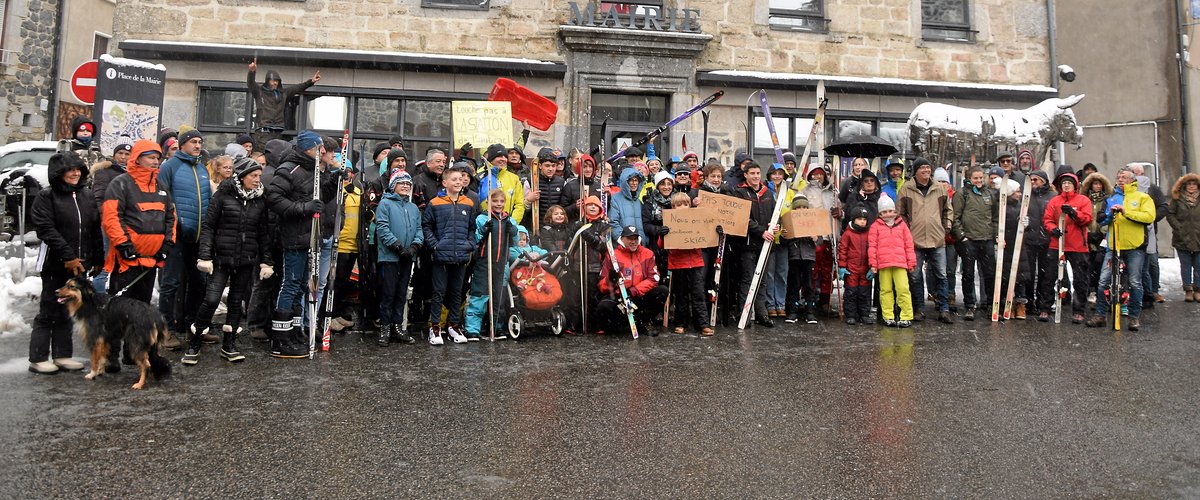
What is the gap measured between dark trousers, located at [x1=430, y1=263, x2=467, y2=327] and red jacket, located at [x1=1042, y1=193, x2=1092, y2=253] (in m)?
6.89

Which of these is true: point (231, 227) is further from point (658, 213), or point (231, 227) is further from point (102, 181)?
point (658, 213)

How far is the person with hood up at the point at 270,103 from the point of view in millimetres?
11883

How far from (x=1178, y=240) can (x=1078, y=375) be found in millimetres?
6055

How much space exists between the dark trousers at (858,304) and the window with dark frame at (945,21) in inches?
319

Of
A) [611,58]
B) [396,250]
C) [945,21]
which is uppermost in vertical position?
[945,21]

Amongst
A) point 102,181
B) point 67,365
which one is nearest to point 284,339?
point 67,365

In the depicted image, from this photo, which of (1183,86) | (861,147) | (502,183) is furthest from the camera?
(1183,86)

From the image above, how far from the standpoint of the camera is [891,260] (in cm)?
889

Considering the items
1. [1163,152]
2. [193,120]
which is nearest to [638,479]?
[193,120]

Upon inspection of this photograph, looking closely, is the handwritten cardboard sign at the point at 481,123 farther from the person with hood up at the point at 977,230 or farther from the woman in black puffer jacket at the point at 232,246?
the person with hood up at the point at 977,230

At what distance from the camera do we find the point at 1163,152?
2045 centimetres

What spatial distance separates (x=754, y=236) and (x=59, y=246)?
658cm

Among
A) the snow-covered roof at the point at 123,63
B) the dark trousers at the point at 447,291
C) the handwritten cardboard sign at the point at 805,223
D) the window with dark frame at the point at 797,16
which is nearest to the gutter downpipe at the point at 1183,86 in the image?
the window with dark frame at the point at 797,16

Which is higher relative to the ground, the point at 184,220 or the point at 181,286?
the point at 184,220
